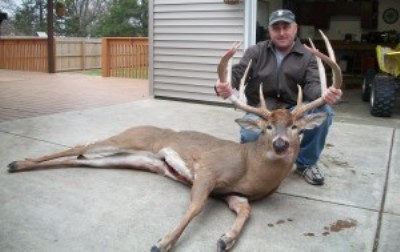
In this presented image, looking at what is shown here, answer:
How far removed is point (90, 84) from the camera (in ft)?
36.3

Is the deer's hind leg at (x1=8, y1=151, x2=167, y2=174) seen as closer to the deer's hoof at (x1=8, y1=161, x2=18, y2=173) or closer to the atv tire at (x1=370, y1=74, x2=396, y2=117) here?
the deer's hoof at (x1=8, y1=161, x2=18, y2=173)

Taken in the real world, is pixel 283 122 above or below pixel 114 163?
above

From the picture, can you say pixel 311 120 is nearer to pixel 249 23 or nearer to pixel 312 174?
pixel 312 174

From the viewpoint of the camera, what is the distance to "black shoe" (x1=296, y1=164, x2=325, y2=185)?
417 cm

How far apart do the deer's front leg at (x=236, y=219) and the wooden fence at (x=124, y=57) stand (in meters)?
9.79

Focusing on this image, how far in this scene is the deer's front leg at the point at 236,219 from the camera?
2897 millimetres

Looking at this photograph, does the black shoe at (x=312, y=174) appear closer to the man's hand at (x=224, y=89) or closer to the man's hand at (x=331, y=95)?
the man's hand at (x=331, y=95)

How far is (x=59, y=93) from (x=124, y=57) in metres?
4.14

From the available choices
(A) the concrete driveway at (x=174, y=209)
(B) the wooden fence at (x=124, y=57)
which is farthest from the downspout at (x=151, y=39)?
(B) the wooden fence at (x=124, y=57)

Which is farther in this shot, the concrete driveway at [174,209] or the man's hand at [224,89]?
the man's hand at [224,89]

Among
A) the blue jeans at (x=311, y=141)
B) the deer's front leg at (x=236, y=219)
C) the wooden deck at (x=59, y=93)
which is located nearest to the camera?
the deer's front leg at (x=236, y=219)

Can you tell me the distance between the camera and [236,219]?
323 cm

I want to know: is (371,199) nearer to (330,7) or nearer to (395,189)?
(395,189)

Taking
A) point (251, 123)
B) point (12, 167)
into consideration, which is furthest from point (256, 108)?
point (12, 167)
